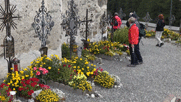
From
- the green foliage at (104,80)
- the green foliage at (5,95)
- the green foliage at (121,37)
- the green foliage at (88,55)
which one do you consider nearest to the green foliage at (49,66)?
the green foliage at (104,80)

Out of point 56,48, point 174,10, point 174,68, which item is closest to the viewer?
point 56,48

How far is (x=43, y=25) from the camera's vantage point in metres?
5.37

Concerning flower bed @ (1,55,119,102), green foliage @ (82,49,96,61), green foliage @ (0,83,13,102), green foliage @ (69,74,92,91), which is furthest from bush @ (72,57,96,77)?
green foliage @ (0,83,13,102)

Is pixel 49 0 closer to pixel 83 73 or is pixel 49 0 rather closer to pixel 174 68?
pixel 83 73

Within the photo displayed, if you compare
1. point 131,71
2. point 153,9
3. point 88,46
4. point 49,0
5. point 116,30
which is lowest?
point 131,71

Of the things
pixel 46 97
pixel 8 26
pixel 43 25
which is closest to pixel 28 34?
pixel 43 25

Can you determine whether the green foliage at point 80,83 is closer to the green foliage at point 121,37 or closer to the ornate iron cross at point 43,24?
the ornate iron cross at point 43,24

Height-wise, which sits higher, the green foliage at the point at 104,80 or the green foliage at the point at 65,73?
the green foliage at the point at 65,73

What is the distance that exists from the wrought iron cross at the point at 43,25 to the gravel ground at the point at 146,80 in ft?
4.76

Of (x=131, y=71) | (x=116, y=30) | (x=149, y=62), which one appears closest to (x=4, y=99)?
(x=131, y=71)

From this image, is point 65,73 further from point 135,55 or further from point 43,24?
point 135,55

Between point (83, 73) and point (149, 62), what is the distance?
3.24 meters

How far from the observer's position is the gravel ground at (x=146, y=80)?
4.80m

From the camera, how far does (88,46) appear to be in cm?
802
